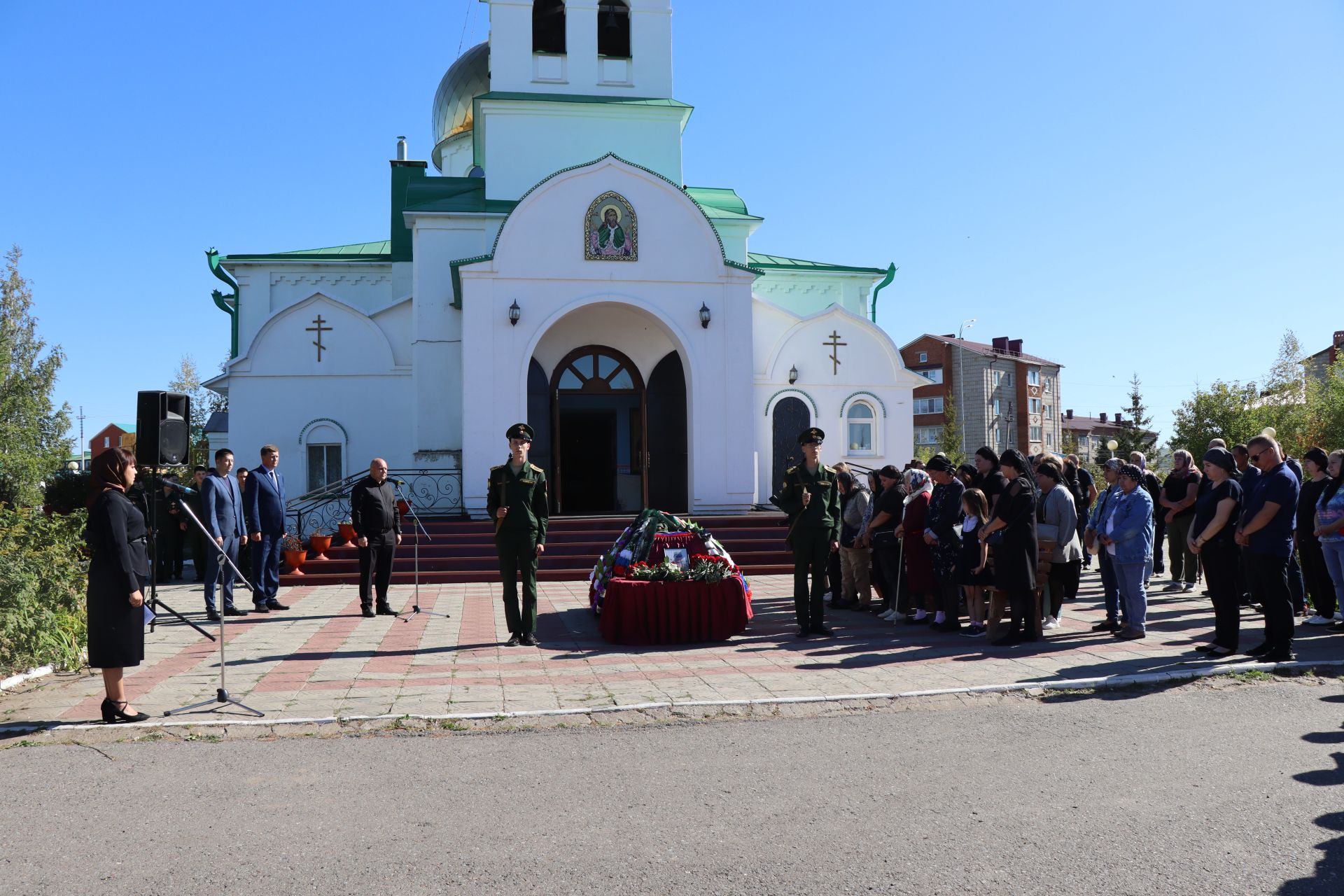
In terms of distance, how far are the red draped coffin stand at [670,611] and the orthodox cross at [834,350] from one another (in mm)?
12391

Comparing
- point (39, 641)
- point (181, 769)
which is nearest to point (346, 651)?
point (39, 641)

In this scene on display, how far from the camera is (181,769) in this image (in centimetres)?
512

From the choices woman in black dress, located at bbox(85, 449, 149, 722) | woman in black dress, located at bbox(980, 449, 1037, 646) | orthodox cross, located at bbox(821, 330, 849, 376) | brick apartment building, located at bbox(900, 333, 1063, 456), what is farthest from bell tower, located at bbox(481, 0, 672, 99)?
brick apartment building, located at bbox(900, 333, 1063, 456)

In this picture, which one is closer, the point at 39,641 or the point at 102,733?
the point at 102,733

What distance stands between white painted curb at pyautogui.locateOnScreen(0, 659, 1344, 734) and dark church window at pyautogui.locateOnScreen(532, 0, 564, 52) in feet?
58.7

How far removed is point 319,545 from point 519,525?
7319 millimetres

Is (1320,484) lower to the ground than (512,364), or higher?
lower

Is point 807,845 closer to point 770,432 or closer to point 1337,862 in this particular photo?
point 1337,862

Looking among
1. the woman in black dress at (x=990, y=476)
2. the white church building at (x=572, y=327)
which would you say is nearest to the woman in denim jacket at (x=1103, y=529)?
the woman in black dress at (x=990, y=476)

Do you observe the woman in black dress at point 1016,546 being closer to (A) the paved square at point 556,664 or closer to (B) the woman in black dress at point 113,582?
(A) the paved square at point 556,664

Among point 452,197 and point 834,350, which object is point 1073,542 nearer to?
point 834,350

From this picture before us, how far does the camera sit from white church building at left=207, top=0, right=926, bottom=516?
17609 mm

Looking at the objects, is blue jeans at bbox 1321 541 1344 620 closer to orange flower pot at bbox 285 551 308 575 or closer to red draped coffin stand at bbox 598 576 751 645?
red draped coffin stand at bbox 598 576 751 645

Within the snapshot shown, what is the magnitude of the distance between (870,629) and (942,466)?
1.72 meters
